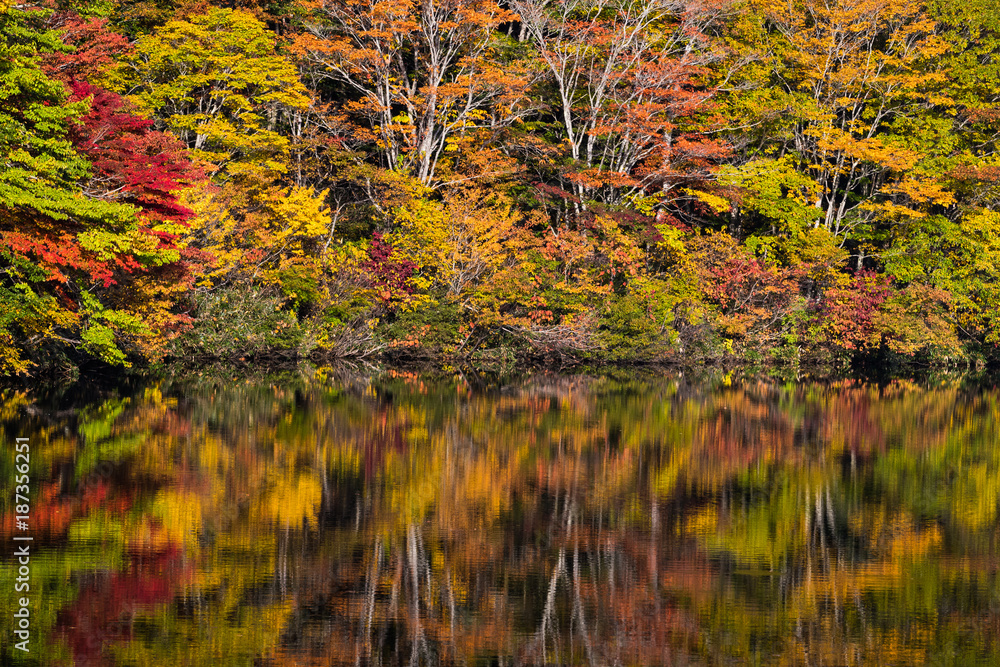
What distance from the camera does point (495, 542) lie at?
8.74 meters

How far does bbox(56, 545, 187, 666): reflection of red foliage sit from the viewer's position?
6.19m

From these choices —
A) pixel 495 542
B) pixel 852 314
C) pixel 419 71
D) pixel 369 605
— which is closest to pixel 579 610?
pixel 369 605

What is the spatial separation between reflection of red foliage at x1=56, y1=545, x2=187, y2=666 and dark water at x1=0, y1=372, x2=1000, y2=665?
23 mm

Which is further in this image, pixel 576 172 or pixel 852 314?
pixel 852 314

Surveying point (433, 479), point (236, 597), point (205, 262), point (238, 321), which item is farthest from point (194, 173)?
point (236, 597)

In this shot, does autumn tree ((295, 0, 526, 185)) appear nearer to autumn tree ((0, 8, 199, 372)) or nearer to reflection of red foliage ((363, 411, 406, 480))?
autumn tree ((0, 8, 199, 372))

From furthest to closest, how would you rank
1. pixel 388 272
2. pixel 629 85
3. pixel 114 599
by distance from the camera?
1. pixel 629 85
2. pixel 388 272
3. pixel 114 599

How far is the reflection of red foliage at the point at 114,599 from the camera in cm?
619

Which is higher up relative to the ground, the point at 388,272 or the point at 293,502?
the point at 388,272

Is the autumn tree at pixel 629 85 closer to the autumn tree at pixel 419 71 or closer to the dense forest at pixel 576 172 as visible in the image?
the dense forest at pixel 576 172

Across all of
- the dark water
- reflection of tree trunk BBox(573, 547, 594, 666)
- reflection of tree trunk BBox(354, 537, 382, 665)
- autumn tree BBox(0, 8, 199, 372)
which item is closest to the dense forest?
autumn tree BBox(0, 8, 199, 372)

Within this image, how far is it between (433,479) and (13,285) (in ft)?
35.9

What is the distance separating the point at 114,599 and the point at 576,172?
95.4 feet

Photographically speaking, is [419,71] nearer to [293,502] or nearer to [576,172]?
[576,172]
